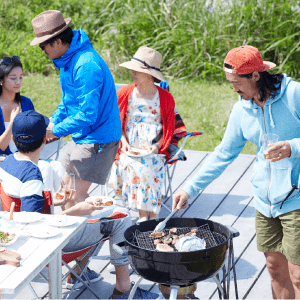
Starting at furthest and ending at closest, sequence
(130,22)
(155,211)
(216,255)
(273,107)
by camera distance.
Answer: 1. (130,22)
2. (155,211)
3. (273,107)
4. (216,255)

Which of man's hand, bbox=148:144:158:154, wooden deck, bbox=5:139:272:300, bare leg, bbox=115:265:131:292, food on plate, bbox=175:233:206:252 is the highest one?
food on plate, bbox=175:233:206:252

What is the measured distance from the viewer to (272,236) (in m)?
2.84

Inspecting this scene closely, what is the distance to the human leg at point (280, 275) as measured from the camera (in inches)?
114

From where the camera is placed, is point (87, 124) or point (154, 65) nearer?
point (87, 124)

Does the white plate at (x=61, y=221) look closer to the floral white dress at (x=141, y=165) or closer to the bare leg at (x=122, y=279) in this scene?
the bare leg at (x=122, y=279)

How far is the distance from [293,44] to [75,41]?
4.91 metres

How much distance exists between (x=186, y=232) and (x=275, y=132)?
0.79 meters

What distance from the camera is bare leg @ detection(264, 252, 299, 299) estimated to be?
9.49 ft

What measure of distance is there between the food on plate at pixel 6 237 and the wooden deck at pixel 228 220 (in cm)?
80

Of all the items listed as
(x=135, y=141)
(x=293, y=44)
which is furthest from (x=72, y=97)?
(x=293, y=44)

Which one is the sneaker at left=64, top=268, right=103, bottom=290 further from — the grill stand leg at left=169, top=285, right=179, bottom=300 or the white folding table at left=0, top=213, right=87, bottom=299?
the grill stand leg at left=169, top=285, right=179, bottom=300

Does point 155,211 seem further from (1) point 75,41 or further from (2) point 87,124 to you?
(1) point 75,41

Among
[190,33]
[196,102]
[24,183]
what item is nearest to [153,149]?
[24,183]

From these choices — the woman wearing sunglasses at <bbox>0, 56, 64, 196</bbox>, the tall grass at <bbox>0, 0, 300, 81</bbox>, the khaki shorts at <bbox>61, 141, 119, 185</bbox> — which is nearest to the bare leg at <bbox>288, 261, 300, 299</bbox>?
the khaki shorts at <bbox>61, 141, 119, 185</bbox>
